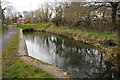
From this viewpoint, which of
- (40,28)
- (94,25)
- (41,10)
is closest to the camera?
(94,25)

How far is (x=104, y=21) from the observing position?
15000 millimetres

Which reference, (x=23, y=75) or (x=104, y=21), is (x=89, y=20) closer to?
(x=104, y=21)

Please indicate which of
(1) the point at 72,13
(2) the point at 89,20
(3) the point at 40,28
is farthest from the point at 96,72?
(3) the point at 40,28

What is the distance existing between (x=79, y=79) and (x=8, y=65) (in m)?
3.49

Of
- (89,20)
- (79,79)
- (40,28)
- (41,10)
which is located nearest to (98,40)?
(89,20)

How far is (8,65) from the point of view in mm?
5609

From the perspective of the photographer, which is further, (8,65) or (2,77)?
(8,65)

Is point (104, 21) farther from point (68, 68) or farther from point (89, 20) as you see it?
point (68, 68)

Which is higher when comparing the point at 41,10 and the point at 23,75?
the point at 41,10

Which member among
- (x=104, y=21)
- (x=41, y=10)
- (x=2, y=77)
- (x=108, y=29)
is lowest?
(x=2, y=77)


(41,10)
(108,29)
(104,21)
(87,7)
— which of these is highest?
(41,10)

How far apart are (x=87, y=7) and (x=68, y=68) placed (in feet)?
30.2

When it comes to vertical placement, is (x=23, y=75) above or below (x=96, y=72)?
above

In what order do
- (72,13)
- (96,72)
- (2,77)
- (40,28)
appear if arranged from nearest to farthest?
(2,77) → (96,72) → (72,13) → (40,28)
